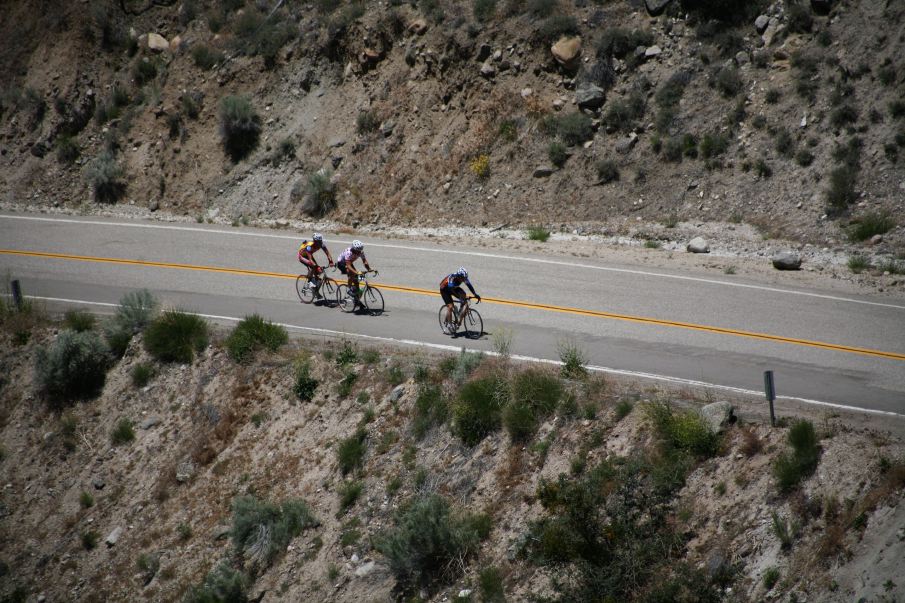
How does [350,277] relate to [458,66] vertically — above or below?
below

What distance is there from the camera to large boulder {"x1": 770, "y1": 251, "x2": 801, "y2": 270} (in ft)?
62.5

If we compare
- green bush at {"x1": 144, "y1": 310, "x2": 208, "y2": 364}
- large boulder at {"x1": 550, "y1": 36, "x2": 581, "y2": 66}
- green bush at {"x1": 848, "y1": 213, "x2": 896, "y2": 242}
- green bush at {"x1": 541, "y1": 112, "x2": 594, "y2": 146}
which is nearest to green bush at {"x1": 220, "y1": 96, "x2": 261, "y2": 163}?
large boulder at {"x1": 550, "y1": 36, "x2": 581, "y2": 66}

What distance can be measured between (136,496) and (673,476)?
10915 mm

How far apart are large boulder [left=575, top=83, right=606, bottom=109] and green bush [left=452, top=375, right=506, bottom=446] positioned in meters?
13.6

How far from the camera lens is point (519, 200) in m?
24.5

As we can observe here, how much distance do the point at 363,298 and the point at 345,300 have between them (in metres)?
0.57

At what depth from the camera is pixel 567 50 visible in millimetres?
25859

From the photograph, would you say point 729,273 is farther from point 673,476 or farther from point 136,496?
point 136,496

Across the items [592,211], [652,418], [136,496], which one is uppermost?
[592,211]

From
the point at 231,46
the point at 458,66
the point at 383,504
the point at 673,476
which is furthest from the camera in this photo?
the point at 231,46

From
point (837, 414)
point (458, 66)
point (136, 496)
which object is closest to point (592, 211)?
point (458, 66)

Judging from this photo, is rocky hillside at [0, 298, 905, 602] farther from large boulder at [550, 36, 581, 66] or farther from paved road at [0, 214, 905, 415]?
large boulder at [550, 36, 581, 66]

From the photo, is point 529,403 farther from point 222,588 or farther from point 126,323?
point 126,323

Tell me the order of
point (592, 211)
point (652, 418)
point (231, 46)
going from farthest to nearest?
point (231, 46)
point (592, 211)
point (652, 418)
